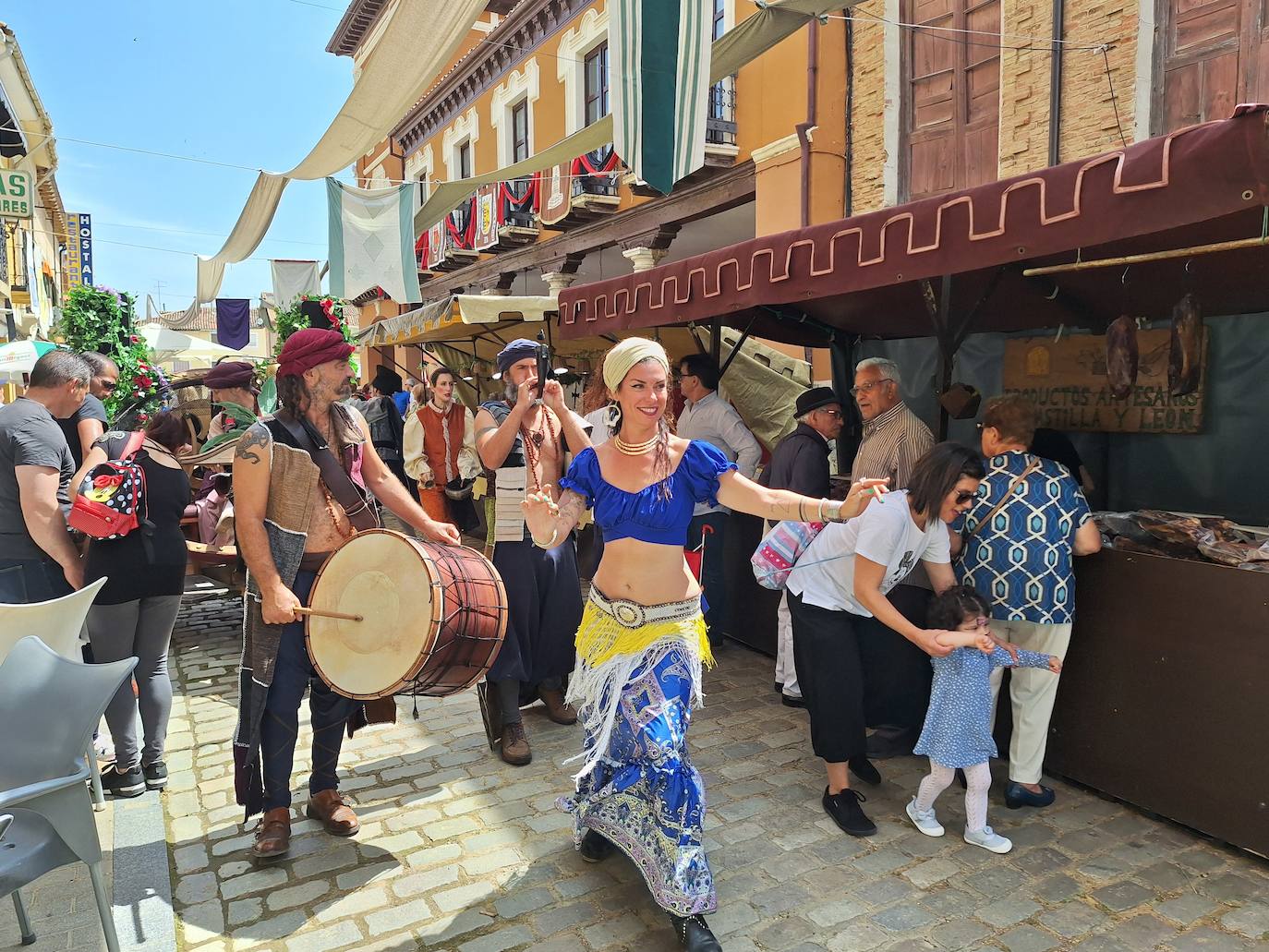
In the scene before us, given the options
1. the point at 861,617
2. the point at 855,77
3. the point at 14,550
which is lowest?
the point at 861,617

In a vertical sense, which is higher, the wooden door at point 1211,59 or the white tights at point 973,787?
the wooden door at point 1211,59

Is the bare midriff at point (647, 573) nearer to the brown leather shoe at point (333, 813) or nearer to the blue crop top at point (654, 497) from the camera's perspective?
the blue crop top at point (654, 497)

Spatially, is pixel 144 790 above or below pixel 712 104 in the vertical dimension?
below

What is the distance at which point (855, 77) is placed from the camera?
361 inches

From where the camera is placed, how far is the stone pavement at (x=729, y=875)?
2.60 metres

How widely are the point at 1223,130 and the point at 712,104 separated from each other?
8.99m

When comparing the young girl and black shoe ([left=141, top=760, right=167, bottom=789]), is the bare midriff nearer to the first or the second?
the young girl

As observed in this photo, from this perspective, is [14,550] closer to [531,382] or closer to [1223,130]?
[531,382]

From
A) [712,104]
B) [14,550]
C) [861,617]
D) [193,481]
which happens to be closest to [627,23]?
[861,617]

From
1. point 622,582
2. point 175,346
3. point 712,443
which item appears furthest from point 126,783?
point 175,346

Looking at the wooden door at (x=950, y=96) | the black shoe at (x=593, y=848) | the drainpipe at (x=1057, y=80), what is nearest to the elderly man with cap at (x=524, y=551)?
the black shoe at (x=593, y=848)

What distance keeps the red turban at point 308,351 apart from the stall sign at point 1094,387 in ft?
13.7

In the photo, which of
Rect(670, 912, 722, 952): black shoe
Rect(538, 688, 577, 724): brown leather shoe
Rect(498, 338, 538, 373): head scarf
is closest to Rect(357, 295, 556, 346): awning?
Rect(498, 338, 538, 373): head scarf

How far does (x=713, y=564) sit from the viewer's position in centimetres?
540
